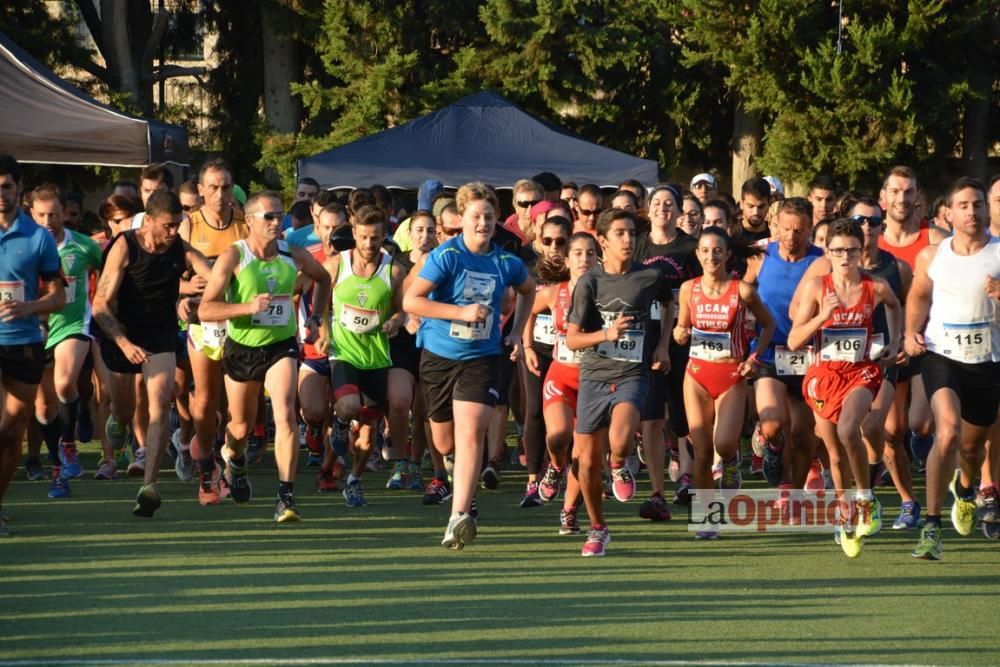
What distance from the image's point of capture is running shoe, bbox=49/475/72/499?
1118 cm

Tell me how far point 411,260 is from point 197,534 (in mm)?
2797

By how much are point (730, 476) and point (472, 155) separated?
1021 cm

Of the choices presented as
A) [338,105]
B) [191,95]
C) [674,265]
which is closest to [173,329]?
[674,265]

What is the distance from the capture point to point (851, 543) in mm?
8930

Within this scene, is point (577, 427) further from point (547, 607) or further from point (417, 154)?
point (417, 154)

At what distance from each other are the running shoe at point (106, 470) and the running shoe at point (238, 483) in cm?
157

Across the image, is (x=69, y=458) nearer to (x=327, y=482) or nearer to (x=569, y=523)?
(x=327, y=482)

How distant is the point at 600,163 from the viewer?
784 inches

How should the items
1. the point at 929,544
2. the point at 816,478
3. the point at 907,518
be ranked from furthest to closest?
the point at 816,478 < the point at 907,518 < the point at 929,544

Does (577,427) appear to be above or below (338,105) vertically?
below

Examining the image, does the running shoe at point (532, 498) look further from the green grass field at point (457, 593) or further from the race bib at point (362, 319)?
the race bib at point (362, 319)

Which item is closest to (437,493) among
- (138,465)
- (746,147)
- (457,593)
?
(138,465)

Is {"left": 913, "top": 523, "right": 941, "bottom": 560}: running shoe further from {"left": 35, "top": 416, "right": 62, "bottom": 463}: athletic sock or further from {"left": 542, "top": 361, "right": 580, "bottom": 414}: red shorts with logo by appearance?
{"left": 35, "top": 416, "right": 62, "bottom": 463}: athletic sock

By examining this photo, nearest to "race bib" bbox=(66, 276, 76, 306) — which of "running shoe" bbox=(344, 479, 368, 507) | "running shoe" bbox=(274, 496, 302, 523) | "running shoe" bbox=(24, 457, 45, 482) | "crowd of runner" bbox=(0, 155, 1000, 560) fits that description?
"crowd of runner" bbox=(0, 155, 1000, 560)
